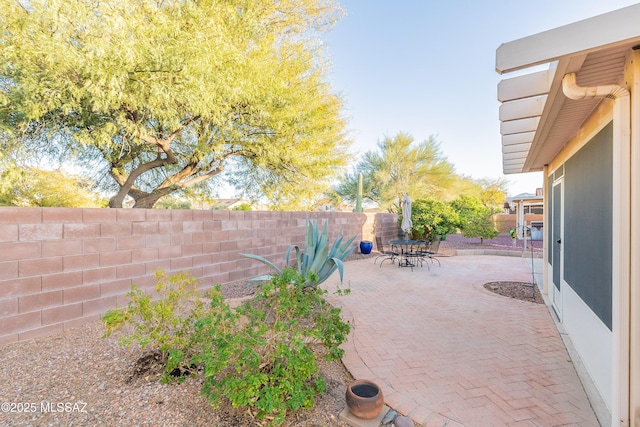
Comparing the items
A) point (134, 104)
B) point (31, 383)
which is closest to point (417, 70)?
point (134, 104)

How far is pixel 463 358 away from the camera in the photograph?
294cm

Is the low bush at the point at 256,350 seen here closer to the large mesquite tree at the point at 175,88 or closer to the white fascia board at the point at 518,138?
the white fascia board at the point at 518,138

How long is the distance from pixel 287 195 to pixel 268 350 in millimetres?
7850

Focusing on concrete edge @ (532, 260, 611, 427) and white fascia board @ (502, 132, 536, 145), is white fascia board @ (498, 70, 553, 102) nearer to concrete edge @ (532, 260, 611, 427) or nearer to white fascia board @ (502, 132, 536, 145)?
white fascia board @ (502, 132, 536, 145)

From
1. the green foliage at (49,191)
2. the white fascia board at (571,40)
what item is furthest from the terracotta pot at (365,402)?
the green foliage at (49,191)

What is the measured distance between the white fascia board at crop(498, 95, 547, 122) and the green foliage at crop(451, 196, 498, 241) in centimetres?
1027

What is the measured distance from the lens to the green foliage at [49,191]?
23.2ft

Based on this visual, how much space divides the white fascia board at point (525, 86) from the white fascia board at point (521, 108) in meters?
0.33

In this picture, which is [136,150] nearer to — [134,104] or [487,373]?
[134,104]

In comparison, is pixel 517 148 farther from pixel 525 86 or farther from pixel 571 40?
pixel 571 40

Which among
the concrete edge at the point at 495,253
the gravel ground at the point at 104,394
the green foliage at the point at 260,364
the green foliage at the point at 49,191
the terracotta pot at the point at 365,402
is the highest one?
the green foliage at the point at 49,191

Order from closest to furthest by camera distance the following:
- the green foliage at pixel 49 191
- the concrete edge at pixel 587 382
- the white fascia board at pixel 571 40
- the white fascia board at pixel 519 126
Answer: the white fascia board at pixel 571 40
the concrete edge at pixel 587 382
the white fascia board at pixel 519 126
the green foliage at pixel 49 191

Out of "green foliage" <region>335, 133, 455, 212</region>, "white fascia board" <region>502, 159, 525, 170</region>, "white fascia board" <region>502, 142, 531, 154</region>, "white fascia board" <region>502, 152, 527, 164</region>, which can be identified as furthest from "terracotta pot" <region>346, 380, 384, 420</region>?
"green foliage" <region>335, 133, 455, 212</region>

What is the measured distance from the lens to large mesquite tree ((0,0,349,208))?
464 cm
